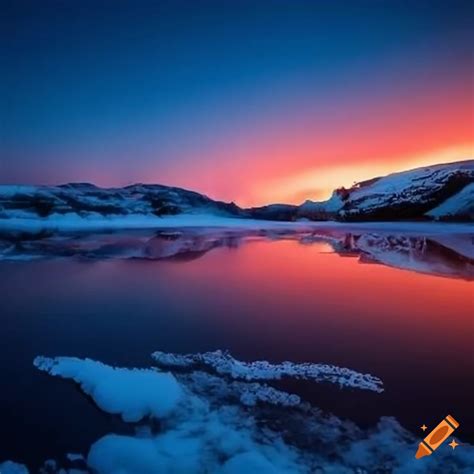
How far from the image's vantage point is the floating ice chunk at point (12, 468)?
2.65 meters

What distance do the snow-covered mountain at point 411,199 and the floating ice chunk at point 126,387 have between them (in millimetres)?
48247

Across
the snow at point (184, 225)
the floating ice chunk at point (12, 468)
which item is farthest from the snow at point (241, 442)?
the snow at point (184, 225)

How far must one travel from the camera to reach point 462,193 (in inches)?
2180

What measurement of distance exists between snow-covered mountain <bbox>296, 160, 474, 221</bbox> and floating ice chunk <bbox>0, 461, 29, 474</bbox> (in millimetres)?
49497

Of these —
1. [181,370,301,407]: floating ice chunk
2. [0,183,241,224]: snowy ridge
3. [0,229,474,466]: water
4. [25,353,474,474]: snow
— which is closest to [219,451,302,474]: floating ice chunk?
[25,353,474,474]: snow

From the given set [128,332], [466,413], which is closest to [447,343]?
[466,413]

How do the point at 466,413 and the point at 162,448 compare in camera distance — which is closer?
the point at 162,448

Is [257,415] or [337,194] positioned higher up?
[337,194]

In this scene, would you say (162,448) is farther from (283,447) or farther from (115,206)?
(115,206)

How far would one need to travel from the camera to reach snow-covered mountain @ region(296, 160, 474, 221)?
175 ft

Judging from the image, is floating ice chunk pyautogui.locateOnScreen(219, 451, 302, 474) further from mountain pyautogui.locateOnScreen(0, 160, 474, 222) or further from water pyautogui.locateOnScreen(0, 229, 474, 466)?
mountain pyautogui.locateOnScreen(0, 160, 474, 222)

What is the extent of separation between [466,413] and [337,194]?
8064 cm

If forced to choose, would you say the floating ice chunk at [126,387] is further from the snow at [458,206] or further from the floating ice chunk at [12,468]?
the snow at [458,206]

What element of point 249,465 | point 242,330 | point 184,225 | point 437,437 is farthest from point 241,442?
point 184,225
